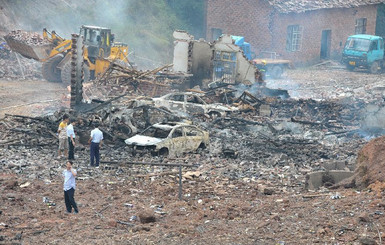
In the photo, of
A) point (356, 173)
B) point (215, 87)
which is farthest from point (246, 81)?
point (356, 173)

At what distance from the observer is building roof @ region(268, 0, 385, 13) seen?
4106 cm

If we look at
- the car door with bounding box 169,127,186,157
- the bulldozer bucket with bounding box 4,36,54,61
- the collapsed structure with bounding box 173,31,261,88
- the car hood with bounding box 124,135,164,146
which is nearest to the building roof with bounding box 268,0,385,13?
the collapsed structure with bounding box 173,31,261,88

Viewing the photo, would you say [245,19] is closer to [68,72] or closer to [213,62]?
[213,62]

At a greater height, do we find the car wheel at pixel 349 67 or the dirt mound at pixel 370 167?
the car wheel at pixel 349 67

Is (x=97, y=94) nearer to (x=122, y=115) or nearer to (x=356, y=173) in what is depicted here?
(x=122, y=115)

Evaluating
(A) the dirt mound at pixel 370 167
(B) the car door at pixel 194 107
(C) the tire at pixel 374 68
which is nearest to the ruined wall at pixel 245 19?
(C) the tire at pixel 374 68

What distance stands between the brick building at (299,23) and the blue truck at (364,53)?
13.7ft

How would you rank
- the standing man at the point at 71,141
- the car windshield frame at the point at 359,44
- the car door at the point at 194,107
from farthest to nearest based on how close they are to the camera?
1. the car windshield frame at the point at 359,44
2. the car door at the point at 194,107
3. the standing man at the point at 71,141

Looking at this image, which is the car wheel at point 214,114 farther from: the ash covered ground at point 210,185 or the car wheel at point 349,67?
the car wheel at point 349,67

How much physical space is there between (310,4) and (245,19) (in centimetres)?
513

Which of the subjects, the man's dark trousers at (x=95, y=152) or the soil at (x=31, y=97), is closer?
the man's dark trousers at (x=95, y=152)

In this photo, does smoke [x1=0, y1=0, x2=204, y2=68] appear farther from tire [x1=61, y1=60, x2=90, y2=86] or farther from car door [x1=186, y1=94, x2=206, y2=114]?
car door [x1=186, y1=94, x2=206, y2=114]

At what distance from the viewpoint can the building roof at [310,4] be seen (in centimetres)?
4106

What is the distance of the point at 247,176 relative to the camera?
14734 mm
